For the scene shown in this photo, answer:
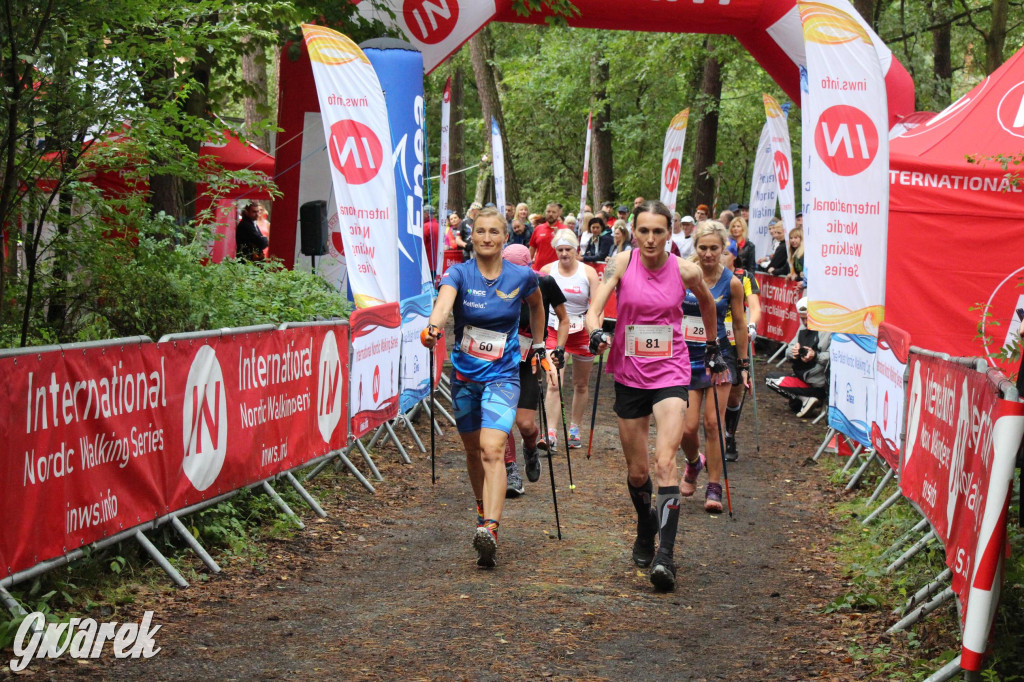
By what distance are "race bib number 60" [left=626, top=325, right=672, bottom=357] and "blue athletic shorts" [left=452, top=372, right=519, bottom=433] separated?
2.79ft

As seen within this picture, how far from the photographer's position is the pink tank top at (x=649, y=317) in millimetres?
6840

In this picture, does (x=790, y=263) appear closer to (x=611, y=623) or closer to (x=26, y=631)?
(x=611, y=623)

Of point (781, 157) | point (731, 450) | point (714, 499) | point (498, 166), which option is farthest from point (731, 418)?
point (498, 166)

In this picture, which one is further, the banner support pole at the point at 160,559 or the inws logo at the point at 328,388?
the inws logo at the point at 328,388

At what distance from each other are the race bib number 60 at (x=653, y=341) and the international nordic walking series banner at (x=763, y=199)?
1218cm

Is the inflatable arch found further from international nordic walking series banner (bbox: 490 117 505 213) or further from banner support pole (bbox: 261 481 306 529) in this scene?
banner support pole (bbox: 261 481 306 529)

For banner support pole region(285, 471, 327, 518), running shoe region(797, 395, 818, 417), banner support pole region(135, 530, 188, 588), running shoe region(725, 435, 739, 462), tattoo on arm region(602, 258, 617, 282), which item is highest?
tattoo on arm region(602, 258, 617, 282)

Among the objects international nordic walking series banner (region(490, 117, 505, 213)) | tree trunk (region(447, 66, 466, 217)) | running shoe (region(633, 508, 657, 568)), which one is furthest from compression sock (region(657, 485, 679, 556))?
tree trunk (region(447, 66, 466, 217))

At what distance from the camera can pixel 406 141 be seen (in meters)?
11.6

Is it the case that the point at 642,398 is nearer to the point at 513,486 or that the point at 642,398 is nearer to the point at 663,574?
the point at 663,574

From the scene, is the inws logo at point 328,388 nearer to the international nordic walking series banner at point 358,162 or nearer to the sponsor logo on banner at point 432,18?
the international nordic walking series banner at point 358,162

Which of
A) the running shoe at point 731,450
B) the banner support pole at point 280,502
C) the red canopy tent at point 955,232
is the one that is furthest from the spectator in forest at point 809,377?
the banner support pole at point 280,502

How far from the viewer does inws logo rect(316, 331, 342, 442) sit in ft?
28.6

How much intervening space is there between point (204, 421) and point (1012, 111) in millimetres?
8717
